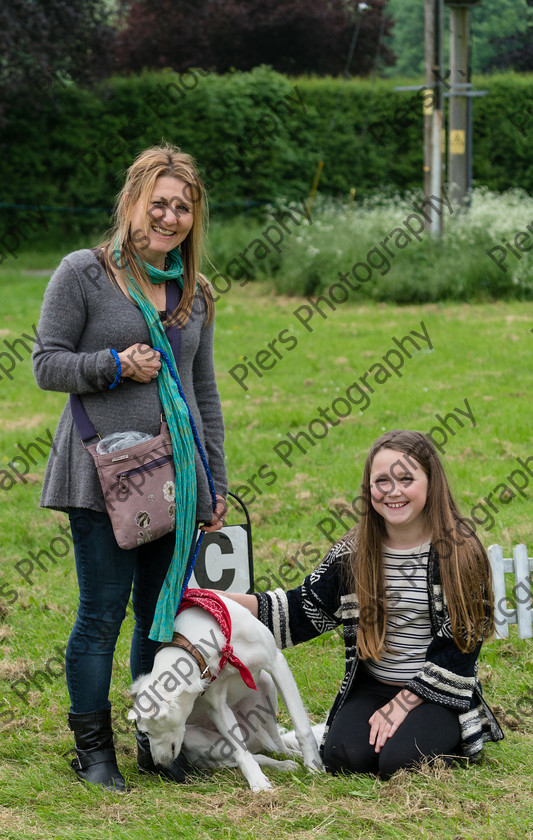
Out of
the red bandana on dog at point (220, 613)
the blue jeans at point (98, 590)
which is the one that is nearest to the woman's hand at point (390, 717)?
the red bandana on dog at point (220, 613)

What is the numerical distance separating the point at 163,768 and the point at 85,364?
1368mm

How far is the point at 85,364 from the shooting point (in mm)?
2986

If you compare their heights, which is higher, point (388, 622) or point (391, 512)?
point (391, 512)

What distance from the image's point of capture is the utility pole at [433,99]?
13242mm

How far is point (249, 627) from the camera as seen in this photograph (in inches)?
129

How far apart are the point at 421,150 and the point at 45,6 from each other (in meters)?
8.61

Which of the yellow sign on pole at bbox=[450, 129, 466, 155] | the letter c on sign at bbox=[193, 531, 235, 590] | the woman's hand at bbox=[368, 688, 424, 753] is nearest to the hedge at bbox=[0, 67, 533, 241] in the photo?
the yellow sign on pole at bbox=[450, 129, 466, 155]

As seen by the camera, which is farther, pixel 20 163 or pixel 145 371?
pixel 20 163

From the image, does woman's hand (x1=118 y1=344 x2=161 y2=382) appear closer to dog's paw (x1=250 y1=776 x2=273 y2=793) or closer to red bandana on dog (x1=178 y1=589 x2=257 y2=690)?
red bandana on dog (x1=178 y1=589 x2=257 y2=690)

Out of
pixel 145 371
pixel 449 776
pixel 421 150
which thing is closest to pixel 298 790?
pixel 449 776

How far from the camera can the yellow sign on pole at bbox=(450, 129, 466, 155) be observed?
46.3 feet

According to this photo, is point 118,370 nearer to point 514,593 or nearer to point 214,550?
point 214,550

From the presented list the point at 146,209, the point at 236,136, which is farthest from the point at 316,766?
the point at 236,136

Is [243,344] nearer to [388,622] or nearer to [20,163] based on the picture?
[388,622]
